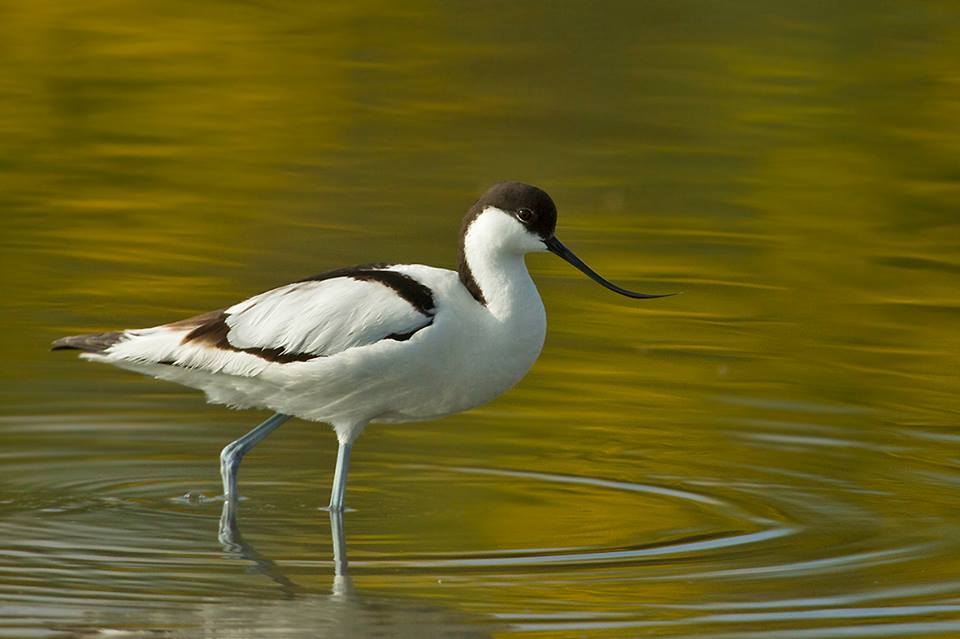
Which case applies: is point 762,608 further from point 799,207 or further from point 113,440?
point 799,207

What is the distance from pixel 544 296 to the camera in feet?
43.8

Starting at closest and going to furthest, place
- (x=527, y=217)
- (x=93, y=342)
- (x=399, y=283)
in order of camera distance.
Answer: (x=399, y=283) < (x=527, y=217) < (x=93, y=342)

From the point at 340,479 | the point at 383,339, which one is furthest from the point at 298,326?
the point at 340,479

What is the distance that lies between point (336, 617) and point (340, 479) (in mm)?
1488

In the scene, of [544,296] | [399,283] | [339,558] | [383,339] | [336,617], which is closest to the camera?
[336,617]

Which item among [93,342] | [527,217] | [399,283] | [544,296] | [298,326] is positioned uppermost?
[527,217]

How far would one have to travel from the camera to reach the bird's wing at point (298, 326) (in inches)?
343

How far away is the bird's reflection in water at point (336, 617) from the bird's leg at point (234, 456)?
3.99 feet

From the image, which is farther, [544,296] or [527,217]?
[544,296]

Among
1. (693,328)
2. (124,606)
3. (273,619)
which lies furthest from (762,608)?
(693,328)

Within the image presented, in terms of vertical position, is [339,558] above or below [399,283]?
below

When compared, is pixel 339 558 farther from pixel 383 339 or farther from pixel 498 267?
pixel 498 267

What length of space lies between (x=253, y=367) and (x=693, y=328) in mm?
4566

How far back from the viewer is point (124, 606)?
24.6 feet
